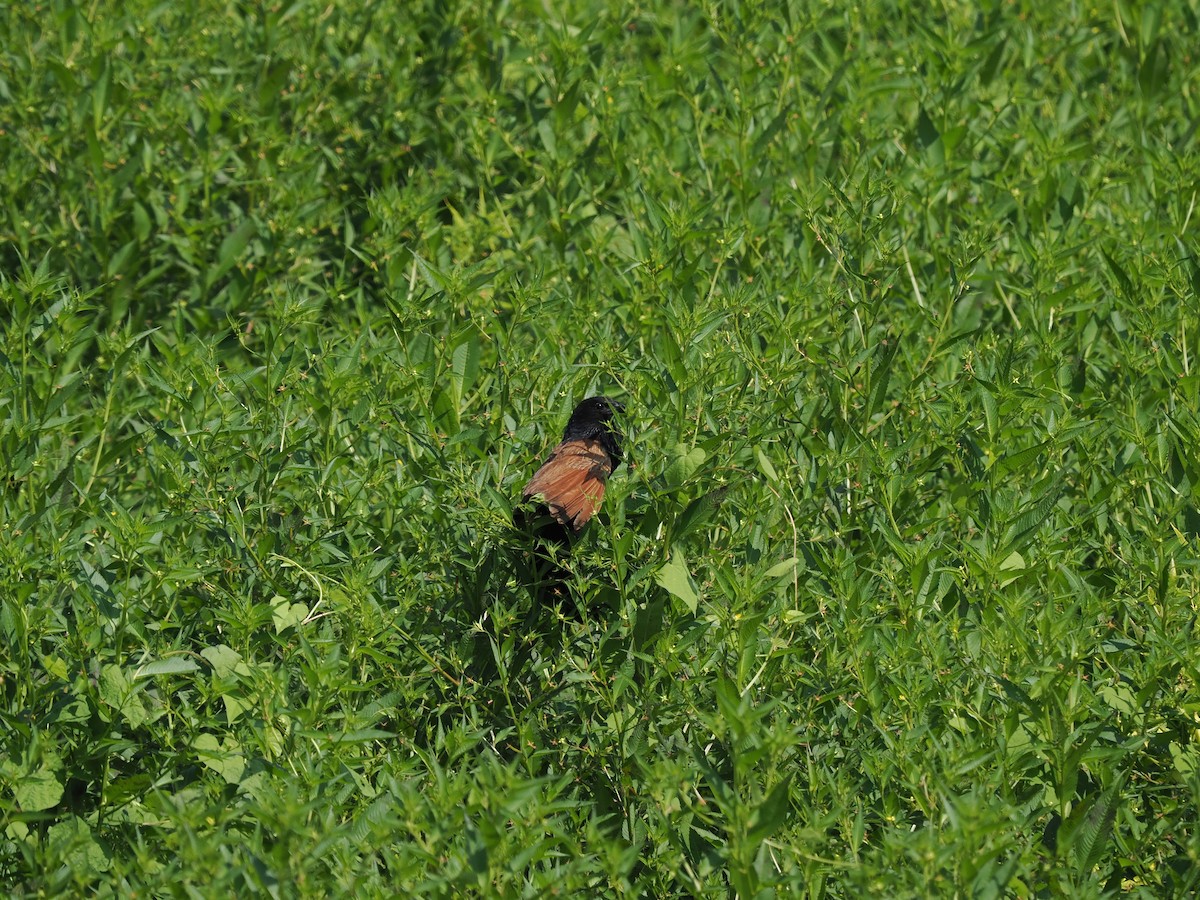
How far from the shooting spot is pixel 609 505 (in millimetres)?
3148

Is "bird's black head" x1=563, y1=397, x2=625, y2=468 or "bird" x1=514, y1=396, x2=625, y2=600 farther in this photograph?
"bird's black head" x1=563, y1=397, x2=625, y2=468

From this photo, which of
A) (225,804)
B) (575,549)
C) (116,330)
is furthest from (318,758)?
(116,330)

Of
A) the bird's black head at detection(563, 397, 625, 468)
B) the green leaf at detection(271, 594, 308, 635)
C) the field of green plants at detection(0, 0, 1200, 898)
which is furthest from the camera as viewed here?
the bird's black head at detection(563, 397, 625, 468)

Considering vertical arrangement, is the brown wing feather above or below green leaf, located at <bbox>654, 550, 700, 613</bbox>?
above

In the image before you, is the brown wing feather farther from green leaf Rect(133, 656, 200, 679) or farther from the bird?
green leaf Rect(133, 656, 200, 679)

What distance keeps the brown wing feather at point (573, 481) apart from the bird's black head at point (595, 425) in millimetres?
32

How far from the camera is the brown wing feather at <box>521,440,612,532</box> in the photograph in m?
3.22

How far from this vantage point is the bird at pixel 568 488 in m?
3.22

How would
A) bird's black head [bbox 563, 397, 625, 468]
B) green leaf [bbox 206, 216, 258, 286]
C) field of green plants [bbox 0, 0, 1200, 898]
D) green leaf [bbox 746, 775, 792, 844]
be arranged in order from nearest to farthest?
green leaf [bbox 746, 775, 792, 844]
field of green plants [bbox 0, 0, 1200, 898]
bird's black head [bbox 563, 397, 625, 468]
green leaf [bbox 206, 216, 258, 286]

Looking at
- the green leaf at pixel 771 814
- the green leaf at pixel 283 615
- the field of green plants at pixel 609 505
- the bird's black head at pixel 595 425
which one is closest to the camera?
the green leaf at pixel 771 814

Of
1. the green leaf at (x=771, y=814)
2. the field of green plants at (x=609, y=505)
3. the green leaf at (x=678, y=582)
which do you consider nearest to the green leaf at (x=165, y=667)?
the field of green plants at (x=609, y=505)

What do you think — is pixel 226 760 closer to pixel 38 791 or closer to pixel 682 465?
pixel 38 791

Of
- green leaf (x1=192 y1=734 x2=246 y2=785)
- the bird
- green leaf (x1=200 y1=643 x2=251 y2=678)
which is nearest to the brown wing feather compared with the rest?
the bird

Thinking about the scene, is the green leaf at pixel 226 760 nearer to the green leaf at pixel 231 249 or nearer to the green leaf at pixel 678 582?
the green leaf at pixel 678 582
